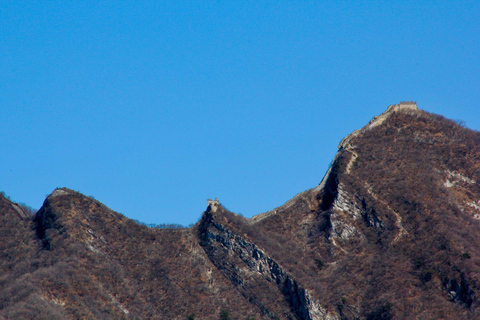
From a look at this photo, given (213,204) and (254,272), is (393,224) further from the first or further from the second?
(213,204)

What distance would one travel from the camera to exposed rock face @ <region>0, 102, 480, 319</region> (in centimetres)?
9625

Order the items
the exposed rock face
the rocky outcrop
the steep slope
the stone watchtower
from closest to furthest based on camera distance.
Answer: the exposed rock face
the steep slope
the rocky outcrop
the stone watchtower

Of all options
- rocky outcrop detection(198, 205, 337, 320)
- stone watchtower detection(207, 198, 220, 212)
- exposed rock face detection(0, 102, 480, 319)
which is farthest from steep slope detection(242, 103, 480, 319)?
stone watchtower detection(207, 198, 220, 212)

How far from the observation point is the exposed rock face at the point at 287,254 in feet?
316

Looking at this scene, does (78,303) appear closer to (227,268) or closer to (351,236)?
(227,268)

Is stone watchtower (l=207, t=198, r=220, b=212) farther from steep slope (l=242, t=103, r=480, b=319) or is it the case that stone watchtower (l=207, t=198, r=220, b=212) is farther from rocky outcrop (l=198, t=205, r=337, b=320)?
steep slope (l=242, t=103, r=480, b=319)

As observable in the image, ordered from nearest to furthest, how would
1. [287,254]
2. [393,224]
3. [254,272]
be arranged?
[254,272]
[287,254]
[393,224]

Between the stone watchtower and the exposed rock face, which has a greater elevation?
the stone watchtower

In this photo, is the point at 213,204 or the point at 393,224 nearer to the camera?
the point at 393,224

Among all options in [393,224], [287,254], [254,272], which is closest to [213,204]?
[254,272]

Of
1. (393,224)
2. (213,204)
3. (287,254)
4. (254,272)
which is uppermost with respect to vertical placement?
(213,204)

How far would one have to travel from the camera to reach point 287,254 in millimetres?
108562

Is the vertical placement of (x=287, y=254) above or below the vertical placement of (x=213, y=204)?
below

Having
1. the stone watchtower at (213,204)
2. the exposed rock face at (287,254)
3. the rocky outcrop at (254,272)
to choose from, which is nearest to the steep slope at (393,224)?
the exposed rock face at (287,254)
